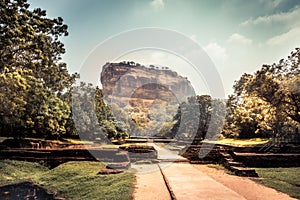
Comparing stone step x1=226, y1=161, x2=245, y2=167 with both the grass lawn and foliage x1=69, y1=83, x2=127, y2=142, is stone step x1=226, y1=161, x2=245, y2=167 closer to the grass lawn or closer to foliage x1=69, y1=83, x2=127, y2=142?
the grass lawn

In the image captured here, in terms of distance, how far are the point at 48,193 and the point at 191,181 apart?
5142mm

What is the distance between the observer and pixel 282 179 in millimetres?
9609

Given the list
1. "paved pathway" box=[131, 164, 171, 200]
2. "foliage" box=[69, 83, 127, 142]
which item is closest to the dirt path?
"paved pathway" box=[131, 164, 171, 200]

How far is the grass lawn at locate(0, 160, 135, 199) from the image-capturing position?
7828 mm

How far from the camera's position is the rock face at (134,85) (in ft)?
357

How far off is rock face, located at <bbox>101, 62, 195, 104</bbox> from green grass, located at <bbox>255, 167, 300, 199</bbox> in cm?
9295

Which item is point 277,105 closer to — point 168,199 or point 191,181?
point 191,181

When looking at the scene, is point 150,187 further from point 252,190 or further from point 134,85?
point 134,85

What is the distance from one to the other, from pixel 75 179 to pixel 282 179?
321 inches

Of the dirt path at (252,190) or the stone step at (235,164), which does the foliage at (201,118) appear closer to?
the stone step at (235,164)

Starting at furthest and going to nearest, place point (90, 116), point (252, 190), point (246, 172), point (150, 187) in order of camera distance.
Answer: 1. point (90, 116)
2. point (246, 172)
3. point (252, 190)
4. point (150, 187)

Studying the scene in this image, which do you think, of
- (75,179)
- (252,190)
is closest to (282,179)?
(252,190)

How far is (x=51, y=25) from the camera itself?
1440 centimetres

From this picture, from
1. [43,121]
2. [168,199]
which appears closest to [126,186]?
[168,199]
